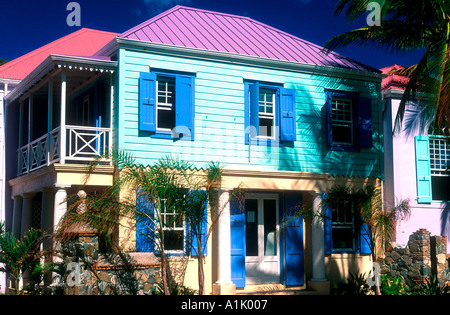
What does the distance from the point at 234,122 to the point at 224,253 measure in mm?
3345

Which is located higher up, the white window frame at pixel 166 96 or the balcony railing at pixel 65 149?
the white window frame at pixel 166 96

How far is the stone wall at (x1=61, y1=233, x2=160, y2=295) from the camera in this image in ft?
40.0

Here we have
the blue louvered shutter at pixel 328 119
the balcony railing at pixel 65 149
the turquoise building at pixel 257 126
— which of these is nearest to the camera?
the balcony railing at pixel 65 149

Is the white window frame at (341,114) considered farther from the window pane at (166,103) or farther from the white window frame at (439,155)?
the window pane at (166,103)

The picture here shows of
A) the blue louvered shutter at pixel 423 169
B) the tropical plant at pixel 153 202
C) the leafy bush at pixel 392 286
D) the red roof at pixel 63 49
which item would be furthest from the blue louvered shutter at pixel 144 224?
the blue louvered shutter at pixel 423 169

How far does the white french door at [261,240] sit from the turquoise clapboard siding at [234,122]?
3.58 ft

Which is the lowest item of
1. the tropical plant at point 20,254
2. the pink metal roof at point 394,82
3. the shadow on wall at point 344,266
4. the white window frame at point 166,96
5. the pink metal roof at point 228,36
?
the shadow on wall at point 344,266

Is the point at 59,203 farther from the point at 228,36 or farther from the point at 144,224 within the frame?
the point at 228,36

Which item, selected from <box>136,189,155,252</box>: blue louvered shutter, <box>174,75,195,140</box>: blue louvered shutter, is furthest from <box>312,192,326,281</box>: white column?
<box>136,189,155,252</box>: blue louvered shutter

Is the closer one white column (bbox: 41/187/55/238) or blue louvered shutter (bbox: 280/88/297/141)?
white column (bbox: 41/187/55/238)

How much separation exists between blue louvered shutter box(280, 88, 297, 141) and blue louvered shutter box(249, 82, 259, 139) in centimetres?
75

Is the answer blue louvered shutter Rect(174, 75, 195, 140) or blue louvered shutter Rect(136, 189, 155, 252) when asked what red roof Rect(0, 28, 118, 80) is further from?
blue louvered shutter Rect(136, 189, 155, 252)

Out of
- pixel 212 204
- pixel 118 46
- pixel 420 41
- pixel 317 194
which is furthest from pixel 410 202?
pixel 118 46

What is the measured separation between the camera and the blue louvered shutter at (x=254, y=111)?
53.7 feet
